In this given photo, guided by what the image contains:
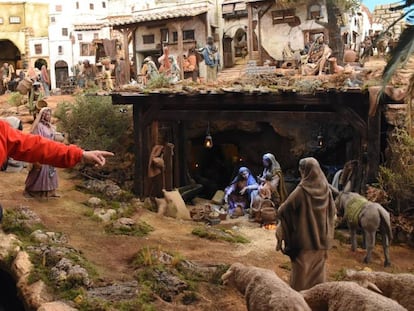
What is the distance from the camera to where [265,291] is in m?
5.06

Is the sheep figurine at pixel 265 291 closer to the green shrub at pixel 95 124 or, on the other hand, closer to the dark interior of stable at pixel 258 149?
the dark interior of stable at pixel 258 149

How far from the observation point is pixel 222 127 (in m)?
17.8

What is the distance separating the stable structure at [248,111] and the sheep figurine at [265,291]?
545cm

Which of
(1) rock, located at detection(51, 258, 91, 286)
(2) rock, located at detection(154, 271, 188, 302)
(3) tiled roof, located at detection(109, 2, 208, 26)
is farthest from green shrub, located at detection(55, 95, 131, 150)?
(3) tiled roof, located at detection(109, 2, 208, 26)

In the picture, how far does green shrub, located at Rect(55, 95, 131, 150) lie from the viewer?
14.9 metres

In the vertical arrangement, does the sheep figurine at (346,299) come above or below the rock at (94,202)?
above

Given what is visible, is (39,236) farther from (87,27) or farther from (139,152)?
(87,27)

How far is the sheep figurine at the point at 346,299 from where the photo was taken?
4186 mm

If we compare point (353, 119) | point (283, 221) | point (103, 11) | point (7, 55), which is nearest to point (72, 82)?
point (103, 11)

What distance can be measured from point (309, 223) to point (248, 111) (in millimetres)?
6561

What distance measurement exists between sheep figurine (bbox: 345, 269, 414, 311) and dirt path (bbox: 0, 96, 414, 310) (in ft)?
6.55

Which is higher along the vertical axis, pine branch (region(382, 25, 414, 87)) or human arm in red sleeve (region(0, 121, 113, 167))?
pine branch (region(382, 25, 414, 87))

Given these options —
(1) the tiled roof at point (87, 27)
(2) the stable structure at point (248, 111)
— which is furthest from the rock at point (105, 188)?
(1) the tiled roof at point (87, 27)

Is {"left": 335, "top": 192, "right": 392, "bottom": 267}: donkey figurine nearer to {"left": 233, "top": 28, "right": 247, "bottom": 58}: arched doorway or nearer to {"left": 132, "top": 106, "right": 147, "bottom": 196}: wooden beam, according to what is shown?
{"left": 132, "top": 106, "right": 147, "bottom": 196}: wooden beam
